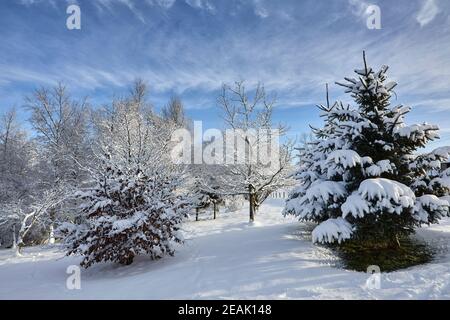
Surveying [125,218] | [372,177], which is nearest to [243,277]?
[372,177]

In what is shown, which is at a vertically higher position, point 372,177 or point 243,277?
point 372,177

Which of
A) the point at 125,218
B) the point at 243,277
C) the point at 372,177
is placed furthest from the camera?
the point at 125,218

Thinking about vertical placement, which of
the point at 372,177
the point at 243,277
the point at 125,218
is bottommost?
the point at 243,277

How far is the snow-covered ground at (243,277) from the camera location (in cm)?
451

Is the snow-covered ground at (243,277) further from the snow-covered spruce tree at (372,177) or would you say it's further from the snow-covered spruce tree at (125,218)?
the snow-covered spruce tree at (372,177)

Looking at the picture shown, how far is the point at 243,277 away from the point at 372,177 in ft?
12.9

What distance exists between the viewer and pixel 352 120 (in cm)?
721

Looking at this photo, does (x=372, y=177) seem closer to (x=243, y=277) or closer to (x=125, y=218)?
(x=243, y=277)

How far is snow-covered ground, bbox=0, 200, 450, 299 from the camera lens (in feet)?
14.8

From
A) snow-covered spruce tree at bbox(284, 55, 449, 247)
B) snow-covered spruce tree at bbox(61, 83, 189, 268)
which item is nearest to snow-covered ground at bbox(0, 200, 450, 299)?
snow-covered spruce tree at bbox(61, 83, 189, 268)

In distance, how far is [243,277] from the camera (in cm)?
527

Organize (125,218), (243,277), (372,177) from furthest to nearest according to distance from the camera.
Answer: (125,218) < (372,177) < (243,277)
